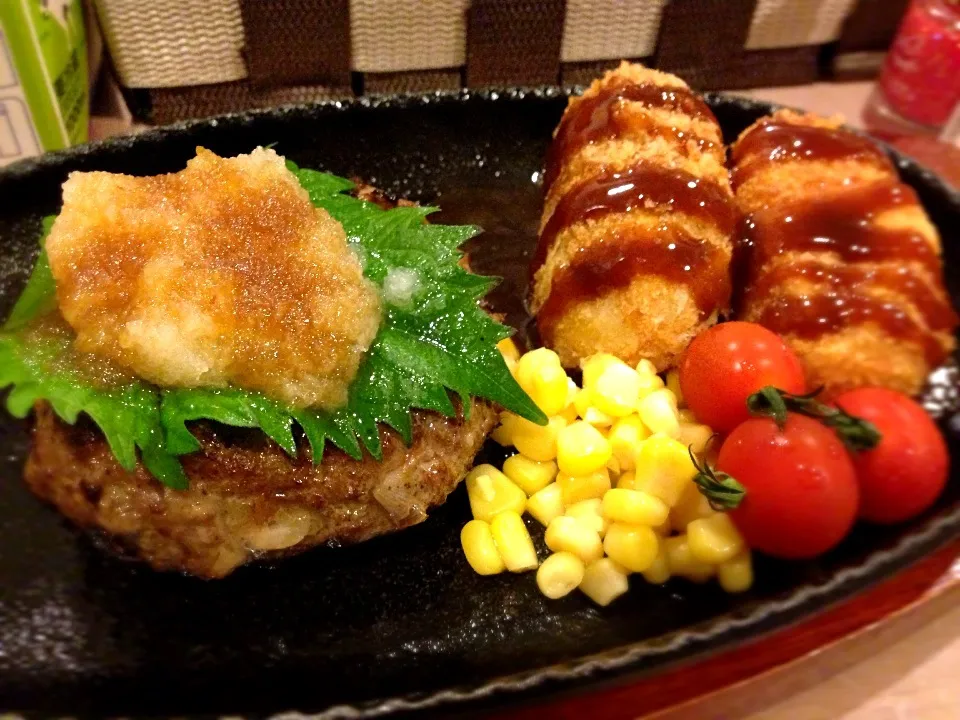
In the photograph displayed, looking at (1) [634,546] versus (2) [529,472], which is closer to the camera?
(1) [634,546]

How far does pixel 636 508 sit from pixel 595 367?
Answer: 1.45ft

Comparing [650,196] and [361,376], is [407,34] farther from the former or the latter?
[361,376]

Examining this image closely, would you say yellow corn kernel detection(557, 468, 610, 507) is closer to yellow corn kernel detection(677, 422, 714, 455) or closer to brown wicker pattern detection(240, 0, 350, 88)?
yellow corn kernel detection(677, 422, 714, 455)

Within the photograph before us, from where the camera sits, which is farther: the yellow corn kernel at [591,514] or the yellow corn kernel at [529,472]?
the yellow corn kernel at [529,472]

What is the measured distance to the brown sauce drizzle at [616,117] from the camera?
2.39 m

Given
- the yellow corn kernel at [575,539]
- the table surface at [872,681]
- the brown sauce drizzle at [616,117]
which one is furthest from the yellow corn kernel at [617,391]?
the brown sauce drizzle at [616,117]

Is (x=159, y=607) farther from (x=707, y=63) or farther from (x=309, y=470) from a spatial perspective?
(x=707, y=63)

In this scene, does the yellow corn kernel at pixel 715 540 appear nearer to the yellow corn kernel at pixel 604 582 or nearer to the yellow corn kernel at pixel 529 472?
the yellow corn kernel at pixel 604 582

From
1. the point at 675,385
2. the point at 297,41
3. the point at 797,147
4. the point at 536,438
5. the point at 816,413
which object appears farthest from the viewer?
the point at 297,41

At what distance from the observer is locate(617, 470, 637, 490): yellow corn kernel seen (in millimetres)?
1976

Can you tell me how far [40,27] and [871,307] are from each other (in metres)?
2.86

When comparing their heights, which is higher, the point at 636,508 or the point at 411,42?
the point at 411,42

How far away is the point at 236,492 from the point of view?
173 cm

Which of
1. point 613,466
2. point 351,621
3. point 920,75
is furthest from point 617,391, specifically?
point 920,75
